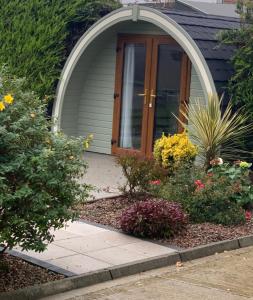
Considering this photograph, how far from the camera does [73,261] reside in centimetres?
713

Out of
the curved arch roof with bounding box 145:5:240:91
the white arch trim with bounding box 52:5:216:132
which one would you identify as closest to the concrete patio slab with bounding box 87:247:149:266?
the white arch trim with bounding box 52:5:216:132

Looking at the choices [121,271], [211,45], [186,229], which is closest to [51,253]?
[121,271]

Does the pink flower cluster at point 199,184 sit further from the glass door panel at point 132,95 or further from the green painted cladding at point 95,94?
the green painted cladding at point 95,94

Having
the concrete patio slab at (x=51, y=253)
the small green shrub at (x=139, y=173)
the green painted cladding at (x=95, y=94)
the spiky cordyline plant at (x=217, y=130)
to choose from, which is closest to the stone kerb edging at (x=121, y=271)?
the concrete patio slab at (x=51, y=253)

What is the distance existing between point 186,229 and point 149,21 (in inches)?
211

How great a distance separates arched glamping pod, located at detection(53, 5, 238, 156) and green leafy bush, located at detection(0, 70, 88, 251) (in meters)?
5.87

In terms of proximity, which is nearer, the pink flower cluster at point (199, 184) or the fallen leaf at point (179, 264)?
the fallen leaf at point (179, 264)

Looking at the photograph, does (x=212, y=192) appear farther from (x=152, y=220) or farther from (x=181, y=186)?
Result: (x=152, y=220)

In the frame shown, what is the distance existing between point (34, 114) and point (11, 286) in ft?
5.12

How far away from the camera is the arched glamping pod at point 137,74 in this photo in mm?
12211

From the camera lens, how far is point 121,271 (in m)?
6.99

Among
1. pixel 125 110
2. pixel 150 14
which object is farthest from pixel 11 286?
pixel 125 110

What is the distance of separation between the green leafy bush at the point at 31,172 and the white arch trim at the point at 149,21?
389 centimetres

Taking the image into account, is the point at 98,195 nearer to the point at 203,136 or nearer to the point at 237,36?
the point at 203,136
